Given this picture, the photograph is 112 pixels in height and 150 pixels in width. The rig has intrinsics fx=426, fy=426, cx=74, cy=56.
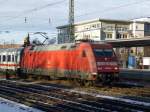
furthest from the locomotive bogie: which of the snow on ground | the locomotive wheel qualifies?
the snow on ground

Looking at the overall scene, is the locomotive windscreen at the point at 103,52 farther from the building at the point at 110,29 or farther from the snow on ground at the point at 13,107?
the building at the point at 110,29

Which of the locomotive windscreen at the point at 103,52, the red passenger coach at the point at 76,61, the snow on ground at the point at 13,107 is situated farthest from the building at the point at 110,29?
the snow on ground at the point at 13,107

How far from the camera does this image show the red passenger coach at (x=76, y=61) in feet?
91.4

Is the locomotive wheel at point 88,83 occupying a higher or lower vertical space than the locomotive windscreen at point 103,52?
lower

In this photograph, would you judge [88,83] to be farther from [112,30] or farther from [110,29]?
[110,29]

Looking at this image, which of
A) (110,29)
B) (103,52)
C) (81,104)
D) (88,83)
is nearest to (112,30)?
(110,29)

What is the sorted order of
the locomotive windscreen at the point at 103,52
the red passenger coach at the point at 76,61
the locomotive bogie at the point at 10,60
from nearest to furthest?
the red passenger coach at the point at 76,61 < the locomotive windscreen at the point at 103,52 < the locomotive bogie at the point at 10,60

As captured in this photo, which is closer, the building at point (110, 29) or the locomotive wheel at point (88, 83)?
the locomotive wheel at point (88, 83)

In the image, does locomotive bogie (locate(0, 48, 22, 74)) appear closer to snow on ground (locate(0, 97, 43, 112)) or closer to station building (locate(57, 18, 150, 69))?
snow on ground (locate(0, 97, 43, 112))

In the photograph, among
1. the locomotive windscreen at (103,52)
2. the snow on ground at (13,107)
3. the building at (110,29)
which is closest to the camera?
the snow on ground at (13,107)

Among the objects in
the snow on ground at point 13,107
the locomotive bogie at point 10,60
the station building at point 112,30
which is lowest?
the snow on ground at point 13,107

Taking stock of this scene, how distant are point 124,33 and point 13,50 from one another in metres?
70.6

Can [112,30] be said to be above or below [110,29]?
below

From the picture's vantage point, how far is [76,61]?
29.9 m
